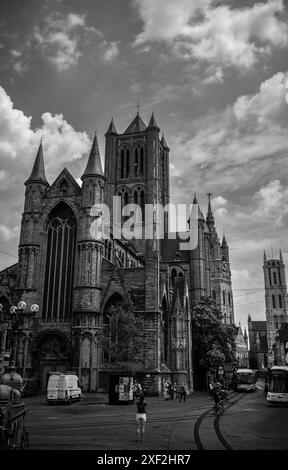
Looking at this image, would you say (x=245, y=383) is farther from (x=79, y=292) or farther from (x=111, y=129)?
(x=111, y=129)

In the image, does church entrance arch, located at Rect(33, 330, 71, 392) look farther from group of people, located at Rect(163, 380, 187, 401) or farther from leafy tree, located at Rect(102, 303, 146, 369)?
group of people, located at Rect(163, 380, 187, 401)

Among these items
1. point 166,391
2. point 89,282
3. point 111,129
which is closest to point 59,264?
point 89,282

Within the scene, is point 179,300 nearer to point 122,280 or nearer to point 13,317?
point 122,280

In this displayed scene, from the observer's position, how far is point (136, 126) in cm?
7394

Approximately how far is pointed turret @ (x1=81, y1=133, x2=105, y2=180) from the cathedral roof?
1192 inches

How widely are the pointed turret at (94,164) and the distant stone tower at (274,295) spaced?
4143 inches

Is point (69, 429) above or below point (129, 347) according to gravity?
below

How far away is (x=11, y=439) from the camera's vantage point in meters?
10.8

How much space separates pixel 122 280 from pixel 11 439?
90.8 ft

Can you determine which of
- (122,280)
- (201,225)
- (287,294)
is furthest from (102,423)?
(287,294)

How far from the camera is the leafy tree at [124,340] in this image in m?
33.7

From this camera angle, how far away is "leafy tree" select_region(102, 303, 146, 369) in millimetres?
33719

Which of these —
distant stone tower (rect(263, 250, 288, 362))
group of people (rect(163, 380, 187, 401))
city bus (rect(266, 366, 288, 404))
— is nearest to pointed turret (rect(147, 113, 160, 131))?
group of people (rect(163, 380, 187, 401))

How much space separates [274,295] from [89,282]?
11619cm
